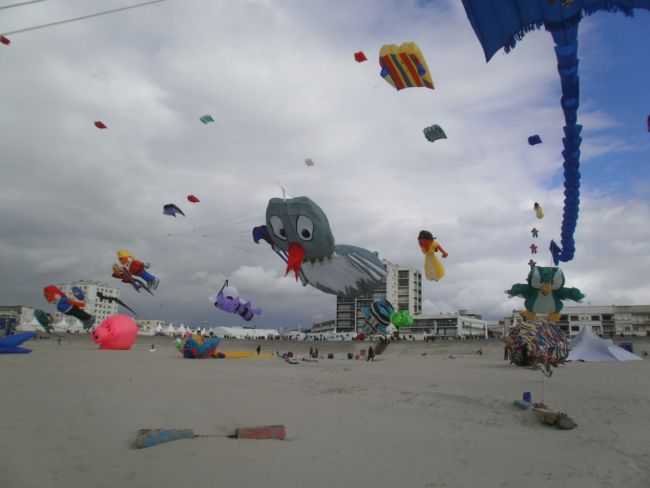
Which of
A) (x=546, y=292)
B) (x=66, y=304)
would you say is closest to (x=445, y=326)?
(x=66, y=304)

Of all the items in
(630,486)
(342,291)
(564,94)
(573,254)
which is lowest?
(630,486)

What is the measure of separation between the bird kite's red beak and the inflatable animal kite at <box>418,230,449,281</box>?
10.8 feet

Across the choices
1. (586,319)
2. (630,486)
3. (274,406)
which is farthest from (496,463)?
(586,319)

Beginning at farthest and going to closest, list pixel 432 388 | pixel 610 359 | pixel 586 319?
1. pixel 586 319
2. pixel 610 359
3. pixel 432 388

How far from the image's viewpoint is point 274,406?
10297 millimetres

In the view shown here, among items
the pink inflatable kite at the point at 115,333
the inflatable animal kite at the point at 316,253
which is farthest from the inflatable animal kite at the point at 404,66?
the pink inflatable kite at the point at 115,333

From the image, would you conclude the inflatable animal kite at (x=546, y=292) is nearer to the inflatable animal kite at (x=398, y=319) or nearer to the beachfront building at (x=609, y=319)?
the inflatable animal kite at (x=398, y=319)

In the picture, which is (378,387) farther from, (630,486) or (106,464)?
(106,464)

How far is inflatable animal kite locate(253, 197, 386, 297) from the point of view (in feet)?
33.7

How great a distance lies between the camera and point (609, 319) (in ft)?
247

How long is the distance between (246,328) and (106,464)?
175ft

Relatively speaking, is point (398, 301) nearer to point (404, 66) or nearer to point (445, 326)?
point (445, 326)

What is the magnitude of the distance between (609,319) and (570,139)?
8181 centimetres

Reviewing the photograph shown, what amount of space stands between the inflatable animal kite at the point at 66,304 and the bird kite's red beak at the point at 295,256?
25893 millimetres
